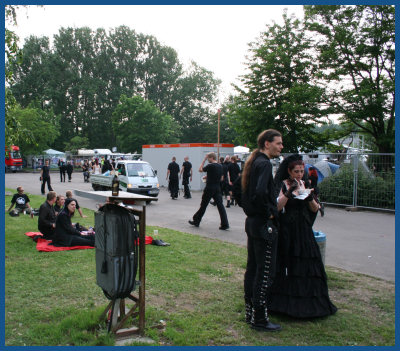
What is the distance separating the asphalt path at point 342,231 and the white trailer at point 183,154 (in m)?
6.80

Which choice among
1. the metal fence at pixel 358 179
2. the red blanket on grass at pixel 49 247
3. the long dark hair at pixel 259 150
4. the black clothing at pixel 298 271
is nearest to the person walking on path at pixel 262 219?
the long dark hair at pixel 259 150

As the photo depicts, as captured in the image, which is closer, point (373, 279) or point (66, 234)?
point (373, 279)

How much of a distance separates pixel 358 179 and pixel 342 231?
495cm

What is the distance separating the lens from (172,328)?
409 cm

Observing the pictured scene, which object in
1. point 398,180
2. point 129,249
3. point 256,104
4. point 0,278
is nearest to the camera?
point 129,249

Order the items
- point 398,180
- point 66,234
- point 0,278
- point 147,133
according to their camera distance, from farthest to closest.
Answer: point 147,133 → point 398,180 → point 66,234 → point 0,278

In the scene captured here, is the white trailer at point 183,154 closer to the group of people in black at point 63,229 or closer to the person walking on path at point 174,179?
the person walking on path at point 174,179

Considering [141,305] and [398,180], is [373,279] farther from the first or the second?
[398,180]

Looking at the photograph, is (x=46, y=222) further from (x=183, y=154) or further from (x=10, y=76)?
(x=183, y=154)

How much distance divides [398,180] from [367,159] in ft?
7.55

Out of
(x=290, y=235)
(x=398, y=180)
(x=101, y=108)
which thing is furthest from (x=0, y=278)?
(x=101, y=108)

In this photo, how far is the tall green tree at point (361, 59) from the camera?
19.0 metres

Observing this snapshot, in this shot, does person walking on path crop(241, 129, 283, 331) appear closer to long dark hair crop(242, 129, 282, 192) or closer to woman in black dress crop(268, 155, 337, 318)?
long dark hair crop(242, 129, 282, 192)

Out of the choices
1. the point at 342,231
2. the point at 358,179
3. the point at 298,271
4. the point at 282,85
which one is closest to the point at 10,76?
the point at 298,271
